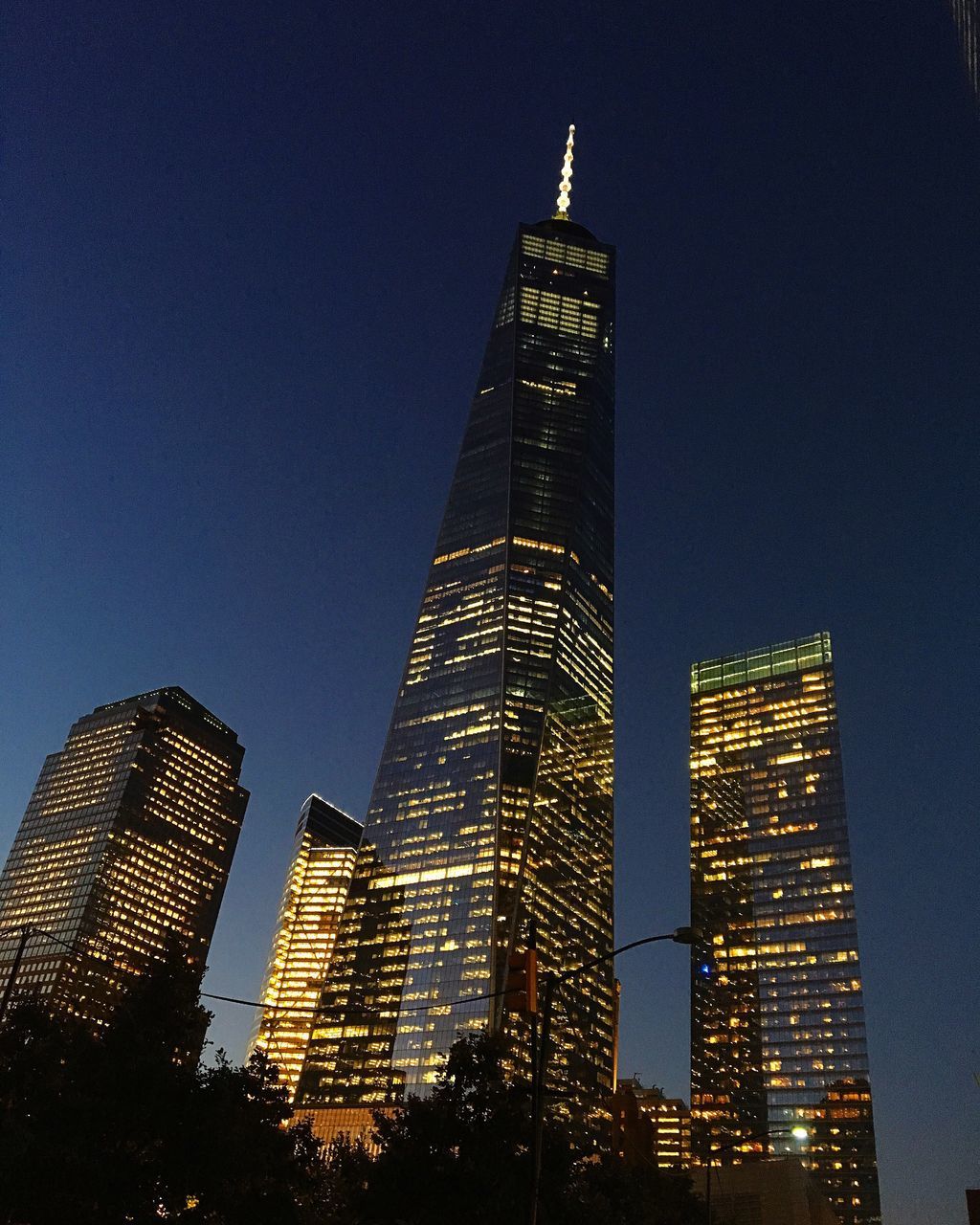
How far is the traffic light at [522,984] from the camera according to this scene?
21281 millimetres

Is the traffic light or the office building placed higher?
the office building

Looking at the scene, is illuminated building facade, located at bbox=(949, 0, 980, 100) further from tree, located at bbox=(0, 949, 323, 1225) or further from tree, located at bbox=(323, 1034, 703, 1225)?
tree, located at bbox=(0, 949, 323, 1225)

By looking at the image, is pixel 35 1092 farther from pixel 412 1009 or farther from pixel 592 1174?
pixel 412 1009

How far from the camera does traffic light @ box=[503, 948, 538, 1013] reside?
21.3m

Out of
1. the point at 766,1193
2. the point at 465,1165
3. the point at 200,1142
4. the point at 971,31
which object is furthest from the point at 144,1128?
the point at 766,1193

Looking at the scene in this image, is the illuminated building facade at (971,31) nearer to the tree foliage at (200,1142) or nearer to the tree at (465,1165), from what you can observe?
the tree at (465,1165)

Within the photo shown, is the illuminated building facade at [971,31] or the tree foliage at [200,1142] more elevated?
the illuminated building facade at [971,31]

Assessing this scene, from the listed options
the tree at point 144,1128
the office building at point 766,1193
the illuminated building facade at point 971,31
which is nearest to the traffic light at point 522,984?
the tree at point 144,1128

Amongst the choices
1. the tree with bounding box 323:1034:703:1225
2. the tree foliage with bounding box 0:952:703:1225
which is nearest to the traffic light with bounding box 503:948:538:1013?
the tree foliage with bounding box 0:952:703:1225

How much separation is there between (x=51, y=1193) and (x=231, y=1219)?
5993mm

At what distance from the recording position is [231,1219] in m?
33.2

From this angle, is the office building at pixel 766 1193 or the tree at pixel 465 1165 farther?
the office building at pixel 766 1193

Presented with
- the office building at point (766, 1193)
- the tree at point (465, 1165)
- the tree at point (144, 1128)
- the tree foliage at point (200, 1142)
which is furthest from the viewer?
the office building at point (766, 1193)

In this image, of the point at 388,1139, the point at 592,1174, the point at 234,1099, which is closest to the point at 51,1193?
the point at 234,1099
